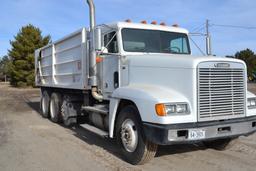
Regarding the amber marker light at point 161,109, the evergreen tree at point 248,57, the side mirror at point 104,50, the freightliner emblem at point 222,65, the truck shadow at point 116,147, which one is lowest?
the truck shadow at point 116,147

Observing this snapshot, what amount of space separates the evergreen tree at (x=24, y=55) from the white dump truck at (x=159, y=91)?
116 ft

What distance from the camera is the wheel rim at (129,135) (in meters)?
5.94

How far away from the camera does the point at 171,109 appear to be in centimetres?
525

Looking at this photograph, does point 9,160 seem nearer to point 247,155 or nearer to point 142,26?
point 142,26

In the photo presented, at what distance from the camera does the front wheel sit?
571cm

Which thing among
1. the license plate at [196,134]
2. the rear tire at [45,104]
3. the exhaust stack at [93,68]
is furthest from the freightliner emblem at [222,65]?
the rear tire at [45,104]

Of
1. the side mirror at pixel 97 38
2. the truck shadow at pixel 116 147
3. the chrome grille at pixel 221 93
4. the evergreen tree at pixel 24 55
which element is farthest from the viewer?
the evergreen tree at pixel 24 55

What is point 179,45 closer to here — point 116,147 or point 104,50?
point 104,50

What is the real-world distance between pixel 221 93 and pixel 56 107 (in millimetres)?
6945

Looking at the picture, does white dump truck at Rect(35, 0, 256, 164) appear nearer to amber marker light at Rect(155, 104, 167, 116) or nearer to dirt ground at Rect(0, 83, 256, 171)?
amber marker light at Rect(155, 104, 167, 116)

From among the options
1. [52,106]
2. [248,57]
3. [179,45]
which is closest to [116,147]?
[179,45]

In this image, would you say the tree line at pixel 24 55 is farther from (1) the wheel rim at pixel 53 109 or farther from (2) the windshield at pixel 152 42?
(2) the windshield at pixel 152 42

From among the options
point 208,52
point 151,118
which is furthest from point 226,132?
point 208,52

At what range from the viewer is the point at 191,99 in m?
5.37
